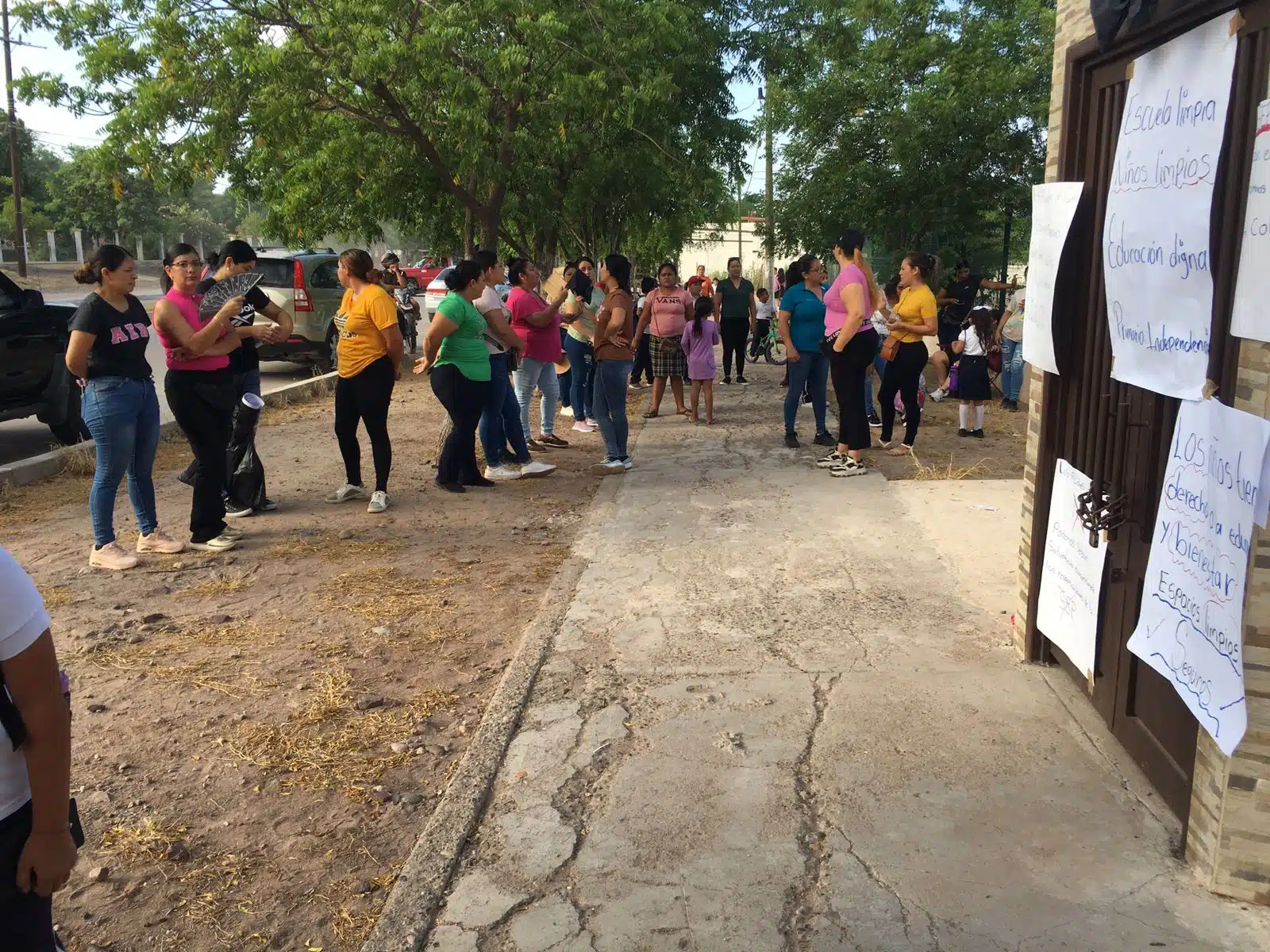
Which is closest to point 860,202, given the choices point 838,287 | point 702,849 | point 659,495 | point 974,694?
point 838,287

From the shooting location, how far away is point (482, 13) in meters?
10.7

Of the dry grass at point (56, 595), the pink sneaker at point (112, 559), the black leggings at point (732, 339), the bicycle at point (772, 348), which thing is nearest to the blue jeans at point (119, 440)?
the pink sneaker at point (112, 559)

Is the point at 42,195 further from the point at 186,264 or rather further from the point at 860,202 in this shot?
the point at 186,264

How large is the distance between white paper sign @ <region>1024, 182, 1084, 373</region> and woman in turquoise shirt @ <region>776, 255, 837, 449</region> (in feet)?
16.3

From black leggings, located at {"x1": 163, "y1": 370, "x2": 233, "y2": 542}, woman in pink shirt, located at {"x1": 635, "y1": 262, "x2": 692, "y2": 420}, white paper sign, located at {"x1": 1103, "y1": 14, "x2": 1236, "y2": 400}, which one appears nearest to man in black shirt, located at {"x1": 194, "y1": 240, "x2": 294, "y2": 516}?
black leggings, located at {"x1": 163, "y1": 370, "x2": 233, "y2": 542}

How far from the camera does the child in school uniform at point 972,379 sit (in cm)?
1020

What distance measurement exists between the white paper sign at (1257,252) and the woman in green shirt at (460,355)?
5809 millimetres

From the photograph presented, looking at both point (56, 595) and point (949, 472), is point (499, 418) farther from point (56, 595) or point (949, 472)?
point (56, 595)

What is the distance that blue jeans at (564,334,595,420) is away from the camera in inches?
431

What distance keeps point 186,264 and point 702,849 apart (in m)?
4.94

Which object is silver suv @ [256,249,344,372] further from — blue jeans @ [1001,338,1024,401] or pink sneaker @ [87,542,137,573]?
pink sneaker @ [87,542,137,573]

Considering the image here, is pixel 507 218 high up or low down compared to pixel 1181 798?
up

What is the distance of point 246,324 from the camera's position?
6758 millimetres

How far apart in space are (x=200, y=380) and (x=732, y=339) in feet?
30.2
